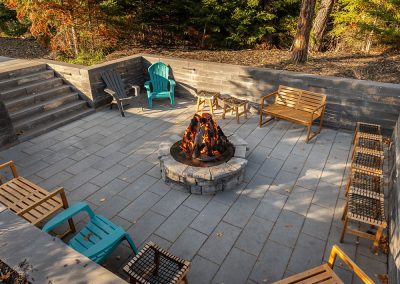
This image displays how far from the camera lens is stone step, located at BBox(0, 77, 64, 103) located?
700 centimetres

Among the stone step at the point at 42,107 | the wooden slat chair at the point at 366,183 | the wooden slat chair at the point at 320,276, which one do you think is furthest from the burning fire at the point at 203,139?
the stone step at the point at 42,107

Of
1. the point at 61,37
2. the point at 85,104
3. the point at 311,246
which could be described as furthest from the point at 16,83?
the point at 311,246

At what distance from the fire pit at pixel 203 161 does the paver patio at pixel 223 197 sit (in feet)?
0.64

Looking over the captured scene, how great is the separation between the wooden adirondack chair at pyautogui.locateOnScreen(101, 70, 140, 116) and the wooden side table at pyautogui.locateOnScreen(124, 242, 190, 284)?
531cm

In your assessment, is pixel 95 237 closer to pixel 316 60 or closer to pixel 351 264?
pixel 351 264

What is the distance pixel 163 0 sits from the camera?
1152cm

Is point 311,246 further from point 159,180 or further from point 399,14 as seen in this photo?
point 399,14

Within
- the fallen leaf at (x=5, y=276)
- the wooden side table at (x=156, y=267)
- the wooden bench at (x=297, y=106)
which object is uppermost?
the wooden bench at (x=297, y=106)

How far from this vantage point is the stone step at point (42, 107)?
22.3 feet

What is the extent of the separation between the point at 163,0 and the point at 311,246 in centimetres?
1080

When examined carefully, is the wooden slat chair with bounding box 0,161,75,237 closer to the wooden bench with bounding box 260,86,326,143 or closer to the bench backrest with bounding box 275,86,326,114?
the wooden bench with bounding box 260,86,326,143

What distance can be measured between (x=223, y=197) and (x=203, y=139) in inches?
41.2

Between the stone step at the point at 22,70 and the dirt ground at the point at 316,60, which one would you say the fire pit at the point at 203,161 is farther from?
the stone step at the point at 22,70

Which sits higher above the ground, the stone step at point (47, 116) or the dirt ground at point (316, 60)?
the dirt ground at point (316, 60)
